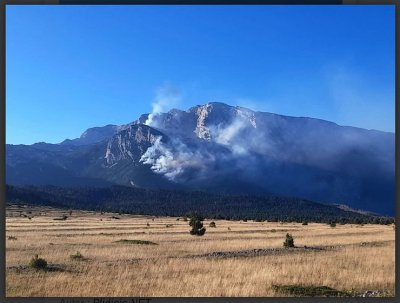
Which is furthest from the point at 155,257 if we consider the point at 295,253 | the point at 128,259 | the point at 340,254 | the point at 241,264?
the point at 340,254

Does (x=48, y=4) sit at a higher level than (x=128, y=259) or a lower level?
higher

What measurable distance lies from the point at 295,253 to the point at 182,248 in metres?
5.97

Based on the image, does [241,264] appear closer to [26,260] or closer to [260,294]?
[260,294]

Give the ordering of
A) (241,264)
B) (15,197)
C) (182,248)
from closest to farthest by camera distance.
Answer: (241,264), (182,248), (15,197)

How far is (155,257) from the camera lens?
22.6 meters

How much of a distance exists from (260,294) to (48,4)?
26.8 ft

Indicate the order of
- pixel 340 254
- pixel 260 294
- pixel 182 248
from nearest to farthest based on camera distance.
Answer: pixel 260 294 < pixel 340 254 < pixel 182 248

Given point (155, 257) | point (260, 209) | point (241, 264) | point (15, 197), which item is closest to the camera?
point (241, 264)

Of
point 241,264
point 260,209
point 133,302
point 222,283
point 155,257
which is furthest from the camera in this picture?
point 260,209

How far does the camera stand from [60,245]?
28594 mm

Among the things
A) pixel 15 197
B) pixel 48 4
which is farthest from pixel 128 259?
pixel 15 197

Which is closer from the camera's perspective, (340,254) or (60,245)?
(340,254)

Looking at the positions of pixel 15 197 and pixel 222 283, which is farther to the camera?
pixel 15 197

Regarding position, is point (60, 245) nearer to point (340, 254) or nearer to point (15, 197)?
point (340, 254)
